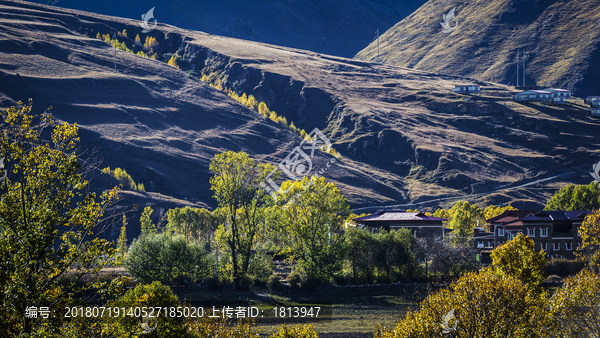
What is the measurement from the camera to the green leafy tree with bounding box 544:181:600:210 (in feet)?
360

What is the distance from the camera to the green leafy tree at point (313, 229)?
68.1 meters

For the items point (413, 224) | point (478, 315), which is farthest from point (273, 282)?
point (478, 315)

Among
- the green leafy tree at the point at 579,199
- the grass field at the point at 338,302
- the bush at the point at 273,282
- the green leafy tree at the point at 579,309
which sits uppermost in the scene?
the green leafy tree at the point at 579,199

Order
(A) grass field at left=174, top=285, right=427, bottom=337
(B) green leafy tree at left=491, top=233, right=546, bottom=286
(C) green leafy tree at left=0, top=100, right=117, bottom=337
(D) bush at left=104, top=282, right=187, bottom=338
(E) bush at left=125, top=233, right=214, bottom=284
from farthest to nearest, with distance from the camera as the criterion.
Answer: (E) bush at left=125, top=233, right=214, bottom=284, (A) grass field at left=174, top=285, right=427, bottom=337, (B) green leafy tree at left=491, top=233, right=546, bottom=286, (D) bush at left=104, top=282, right=187, bottom=338, (C) green leafy tree at left=0, top=100, right=117, bottom=337

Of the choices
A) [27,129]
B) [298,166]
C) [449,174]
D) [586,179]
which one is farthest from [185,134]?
[27,129]

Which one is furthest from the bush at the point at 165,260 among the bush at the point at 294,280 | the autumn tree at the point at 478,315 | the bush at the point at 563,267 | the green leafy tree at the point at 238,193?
the bush at the point at 563,267

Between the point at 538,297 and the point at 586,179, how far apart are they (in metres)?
171

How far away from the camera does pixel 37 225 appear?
14.6m

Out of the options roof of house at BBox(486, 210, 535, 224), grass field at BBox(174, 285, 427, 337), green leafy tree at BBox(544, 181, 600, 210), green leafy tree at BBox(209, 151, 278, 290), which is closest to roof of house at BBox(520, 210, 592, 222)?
roof of house at BBox(486, 210, 535, 224)

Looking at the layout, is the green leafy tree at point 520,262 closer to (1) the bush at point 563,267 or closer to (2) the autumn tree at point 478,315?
(2) the autumn tree at point 478,315

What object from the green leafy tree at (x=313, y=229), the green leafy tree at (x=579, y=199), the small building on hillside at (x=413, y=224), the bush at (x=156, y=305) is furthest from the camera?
the green leafy tree at (x=579, y=199)

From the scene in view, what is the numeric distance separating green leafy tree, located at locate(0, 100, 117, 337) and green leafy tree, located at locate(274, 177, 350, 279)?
2109 inches

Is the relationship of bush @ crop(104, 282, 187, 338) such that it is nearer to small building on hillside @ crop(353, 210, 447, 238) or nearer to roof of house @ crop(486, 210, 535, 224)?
small building on hillside @ crop(353, 210, 447, 238)

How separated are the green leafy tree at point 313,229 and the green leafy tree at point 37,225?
53.6 meters
